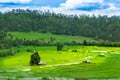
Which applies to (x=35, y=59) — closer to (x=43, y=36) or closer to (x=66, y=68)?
(x=66, y=68)

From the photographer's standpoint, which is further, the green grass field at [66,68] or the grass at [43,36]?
the grass at [43,36]

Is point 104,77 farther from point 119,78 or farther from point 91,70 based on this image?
point 91,70

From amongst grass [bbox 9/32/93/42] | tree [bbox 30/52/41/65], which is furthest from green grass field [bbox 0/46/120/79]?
grass [bbox 9/32/93/42]

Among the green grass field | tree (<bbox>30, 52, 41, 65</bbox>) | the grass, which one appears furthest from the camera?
the grass

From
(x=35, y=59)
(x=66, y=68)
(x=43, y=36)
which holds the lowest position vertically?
(x=43, y=36)

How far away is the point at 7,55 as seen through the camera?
115 m

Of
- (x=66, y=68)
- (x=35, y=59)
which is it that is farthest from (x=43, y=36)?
(x=66, y=68)

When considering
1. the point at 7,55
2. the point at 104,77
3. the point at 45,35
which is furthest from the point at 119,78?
the point at 45,35

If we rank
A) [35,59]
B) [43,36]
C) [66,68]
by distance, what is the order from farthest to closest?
[43,36], [35,59], [66,68]

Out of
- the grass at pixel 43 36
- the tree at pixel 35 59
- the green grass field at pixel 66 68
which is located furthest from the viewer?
the grass at pixel 43 36

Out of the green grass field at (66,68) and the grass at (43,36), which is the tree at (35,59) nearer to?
the green grass field at (66,68)

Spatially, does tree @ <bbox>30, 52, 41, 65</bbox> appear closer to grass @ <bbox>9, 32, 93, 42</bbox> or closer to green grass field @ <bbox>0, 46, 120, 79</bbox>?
green grass field @ <bbox>0, 46, 120, 79</bbox>

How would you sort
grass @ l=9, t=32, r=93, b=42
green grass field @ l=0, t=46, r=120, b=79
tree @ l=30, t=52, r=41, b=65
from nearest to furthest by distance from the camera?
green grass field @ l=0, t=46, r=120, b=79 → tree @ l=30, t=52, r=41, b=65 → grass @ l=9, t=32, r=93, b=42

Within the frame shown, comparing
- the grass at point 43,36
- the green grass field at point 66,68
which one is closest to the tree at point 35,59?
the green grass field at point 66,68
